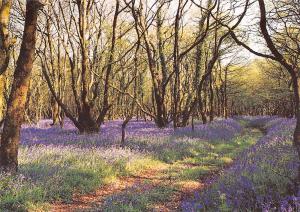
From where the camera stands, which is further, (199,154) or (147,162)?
(199,154)

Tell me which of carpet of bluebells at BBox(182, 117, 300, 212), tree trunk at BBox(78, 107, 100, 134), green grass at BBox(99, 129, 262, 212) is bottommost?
green grass at BBox(99, 129, 262, 212)

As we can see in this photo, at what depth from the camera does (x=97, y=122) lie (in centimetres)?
1839

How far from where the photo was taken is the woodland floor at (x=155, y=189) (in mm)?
6926

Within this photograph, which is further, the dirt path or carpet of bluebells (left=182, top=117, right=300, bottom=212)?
the dirt path

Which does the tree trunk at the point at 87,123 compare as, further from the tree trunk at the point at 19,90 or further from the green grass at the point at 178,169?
the tree trunk at the point at 19,90

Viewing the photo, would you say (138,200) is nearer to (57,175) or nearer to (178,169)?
(57,175)

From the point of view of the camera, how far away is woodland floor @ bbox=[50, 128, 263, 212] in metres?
6.93

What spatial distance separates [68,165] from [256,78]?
59545mm

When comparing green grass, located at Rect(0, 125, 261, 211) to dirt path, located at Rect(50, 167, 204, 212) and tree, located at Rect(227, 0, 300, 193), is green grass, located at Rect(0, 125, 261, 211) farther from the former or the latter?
tree, located at Rect(227, 0, 300, 193)

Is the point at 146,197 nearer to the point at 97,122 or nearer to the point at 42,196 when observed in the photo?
the point at 42,196

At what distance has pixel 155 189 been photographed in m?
7.97

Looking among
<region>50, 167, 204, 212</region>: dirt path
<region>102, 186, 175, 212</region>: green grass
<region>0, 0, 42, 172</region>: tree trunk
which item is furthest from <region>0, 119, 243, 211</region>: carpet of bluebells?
<region>102, 186, 175, 212</region>: green grass

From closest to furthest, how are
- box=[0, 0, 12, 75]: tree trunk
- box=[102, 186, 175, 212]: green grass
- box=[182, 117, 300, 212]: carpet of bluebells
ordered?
box=[182, 117, 300, 212]: carpet of bluebells → box=[102, 186, 175, 212]: green grass → box=[0, 0, 12, 75]: tree trunk

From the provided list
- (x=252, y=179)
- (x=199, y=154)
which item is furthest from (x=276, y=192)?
(x=199, y=154)
